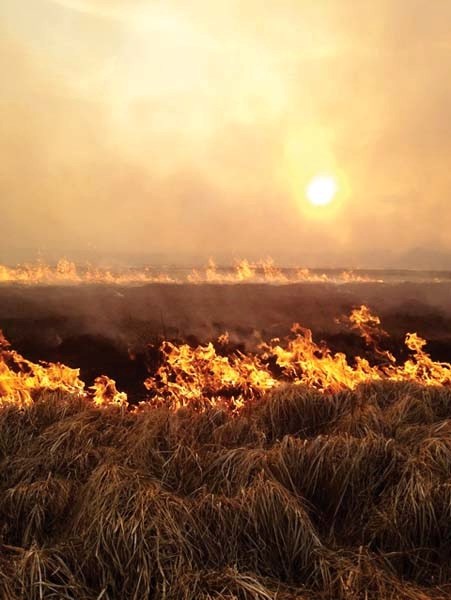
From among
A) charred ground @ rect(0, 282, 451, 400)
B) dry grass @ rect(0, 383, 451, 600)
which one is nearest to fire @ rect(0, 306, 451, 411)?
charred ground @ rect(0, 282, 451, 400)

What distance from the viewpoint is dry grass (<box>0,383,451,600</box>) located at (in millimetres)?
3930

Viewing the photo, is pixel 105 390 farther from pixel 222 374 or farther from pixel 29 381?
pixel 222 374

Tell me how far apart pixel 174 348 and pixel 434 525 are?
14.0m

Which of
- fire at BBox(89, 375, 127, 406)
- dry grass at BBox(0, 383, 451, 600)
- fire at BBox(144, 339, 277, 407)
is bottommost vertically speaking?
fire at BBox(89, 375, 127, 406)

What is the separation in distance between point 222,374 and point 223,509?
371 inches

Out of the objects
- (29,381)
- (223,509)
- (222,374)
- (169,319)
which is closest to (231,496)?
(223,509)

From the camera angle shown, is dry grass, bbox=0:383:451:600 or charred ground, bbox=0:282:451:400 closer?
dry grass, bbox=0:383:451:600

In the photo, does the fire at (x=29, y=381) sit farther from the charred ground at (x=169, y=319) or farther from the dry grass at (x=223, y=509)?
the charred ground at (x=169, y=319)

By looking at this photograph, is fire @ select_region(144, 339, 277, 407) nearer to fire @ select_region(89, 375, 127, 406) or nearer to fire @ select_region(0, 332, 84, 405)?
fire @ select_region(89, 375, 127, 406)

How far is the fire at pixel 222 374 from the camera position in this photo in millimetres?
10570

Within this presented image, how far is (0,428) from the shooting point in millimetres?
6941

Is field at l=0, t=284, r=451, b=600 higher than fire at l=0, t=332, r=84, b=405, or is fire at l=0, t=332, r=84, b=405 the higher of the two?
field at l=0, t=284, r=451, b=600

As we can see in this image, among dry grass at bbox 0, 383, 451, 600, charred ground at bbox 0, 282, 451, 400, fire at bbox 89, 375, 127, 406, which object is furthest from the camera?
charred ground at bbox 0, 282, 451, 400

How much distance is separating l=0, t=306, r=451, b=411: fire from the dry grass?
1.60 metres
